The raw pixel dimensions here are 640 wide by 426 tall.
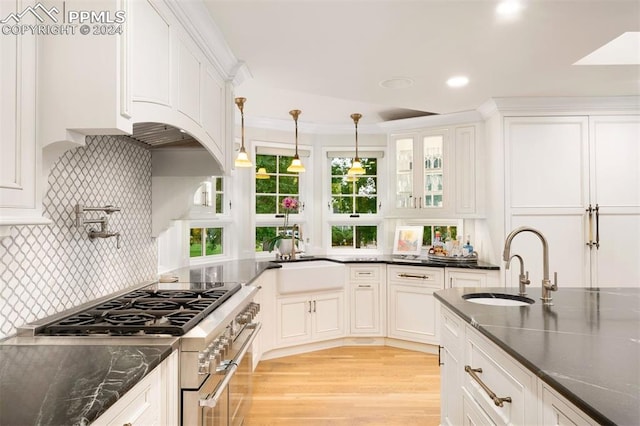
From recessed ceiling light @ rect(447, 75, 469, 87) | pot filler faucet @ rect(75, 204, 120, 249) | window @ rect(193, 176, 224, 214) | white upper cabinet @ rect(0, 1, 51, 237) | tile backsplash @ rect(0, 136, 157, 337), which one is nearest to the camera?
white upper cabinet @ rect(0, 1, 51, 237)

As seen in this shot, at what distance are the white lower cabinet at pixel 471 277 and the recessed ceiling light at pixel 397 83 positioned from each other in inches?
71.9

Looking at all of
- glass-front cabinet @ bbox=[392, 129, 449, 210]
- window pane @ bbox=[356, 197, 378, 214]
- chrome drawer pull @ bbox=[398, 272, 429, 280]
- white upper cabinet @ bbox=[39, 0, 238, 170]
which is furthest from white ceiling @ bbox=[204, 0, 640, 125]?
chrome drawer pull @ bbox=[398, 272, 429, 280]

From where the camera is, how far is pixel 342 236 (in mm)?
5047

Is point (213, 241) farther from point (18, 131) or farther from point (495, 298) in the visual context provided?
point (18, 131)

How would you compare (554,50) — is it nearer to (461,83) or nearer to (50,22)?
(461,83)

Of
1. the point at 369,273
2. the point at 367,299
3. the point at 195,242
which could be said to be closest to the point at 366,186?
the point at 369,273

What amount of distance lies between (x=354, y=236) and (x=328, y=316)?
4.09 feet

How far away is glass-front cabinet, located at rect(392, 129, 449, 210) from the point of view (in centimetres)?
432

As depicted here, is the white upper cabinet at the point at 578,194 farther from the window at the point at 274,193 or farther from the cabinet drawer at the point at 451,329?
the window at the point at 274,193

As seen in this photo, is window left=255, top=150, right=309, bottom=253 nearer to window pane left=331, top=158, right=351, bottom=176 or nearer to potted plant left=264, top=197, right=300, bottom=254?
potted plant left=264, top=197, right=300, bottom=254

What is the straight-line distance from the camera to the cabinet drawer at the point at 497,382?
1.25 meters

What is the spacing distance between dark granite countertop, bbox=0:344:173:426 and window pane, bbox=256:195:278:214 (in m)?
3.32

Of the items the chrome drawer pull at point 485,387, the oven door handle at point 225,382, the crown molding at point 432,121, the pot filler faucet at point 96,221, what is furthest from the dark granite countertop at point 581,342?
the crown molding at point 432,121

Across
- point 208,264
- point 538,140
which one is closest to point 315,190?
point 208,264
